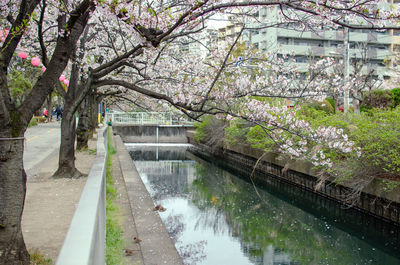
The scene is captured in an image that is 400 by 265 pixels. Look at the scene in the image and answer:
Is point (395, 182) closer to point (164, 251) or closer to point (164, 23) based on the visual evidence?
point (164, 251)

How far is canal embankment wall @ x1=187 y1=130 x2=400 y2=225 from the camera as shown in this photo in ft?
31.4

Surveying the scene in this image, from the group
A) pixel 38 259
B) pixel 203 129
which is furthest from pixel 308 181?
pixel 203 129

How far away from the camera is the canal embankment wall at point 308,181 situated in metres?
9.57

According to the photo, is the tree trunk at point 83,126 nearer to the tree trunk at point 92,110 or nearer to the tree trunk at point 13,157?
the tree trunk at point 92,110

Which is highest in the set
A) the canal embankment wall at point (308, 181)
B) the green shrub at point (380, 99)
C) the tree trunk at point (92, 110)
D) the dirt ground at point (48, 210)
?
the green shrub at point (380, 99)

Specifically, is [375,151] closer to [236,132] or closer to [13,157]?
[13,157]

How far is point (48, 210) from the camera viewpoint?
22.1 ft

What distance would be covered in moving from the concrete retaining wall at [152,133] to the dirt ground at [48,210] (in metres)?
26.5

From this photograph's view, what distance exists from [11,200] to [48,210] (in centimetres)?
293

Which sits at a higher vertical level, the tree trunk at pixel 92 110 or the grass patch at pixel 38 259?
the tree trunk at pixel 92 110

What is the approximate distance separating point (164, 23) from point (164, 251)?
10.8 ft

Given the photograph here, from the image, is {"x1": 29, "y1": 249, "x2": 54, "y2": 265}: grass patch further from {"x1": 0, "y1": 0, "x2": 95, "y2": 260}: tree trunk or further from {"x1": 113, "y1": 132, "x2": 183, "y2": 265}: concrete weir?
{"x1": 113, "y1": 132, "x2": 183, "y2": 265}: concrete weir

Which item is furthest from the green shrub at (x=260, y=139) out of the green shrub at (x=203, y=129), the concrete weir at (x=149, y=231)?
the green shrub at (x=203, y=129)

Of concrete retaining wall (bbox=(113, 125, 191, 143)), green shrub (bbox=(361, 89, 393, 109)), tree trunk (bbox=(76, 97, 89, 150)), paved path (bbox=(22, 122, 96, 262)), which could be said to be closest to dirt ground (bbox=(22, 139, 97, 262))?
paved path (bbox=(22, 122, 96, 262))
